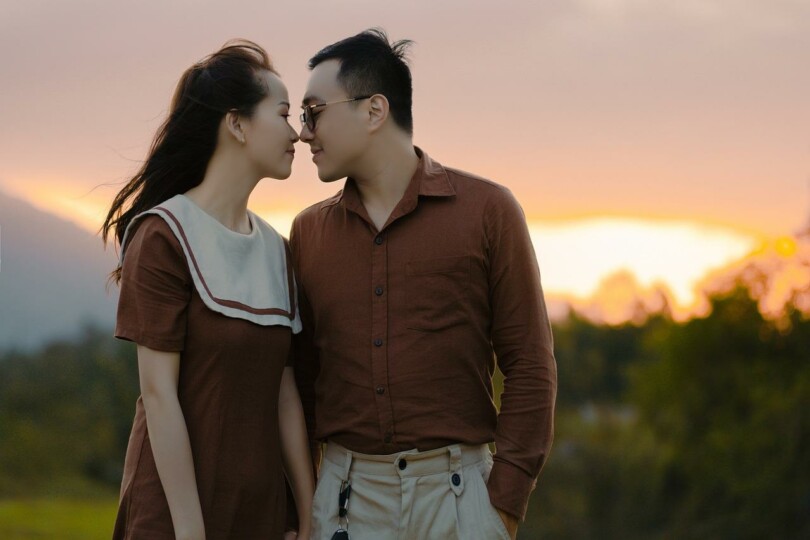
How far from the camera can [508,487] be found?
3135mm

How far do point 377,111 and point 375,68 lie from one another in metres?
0.14

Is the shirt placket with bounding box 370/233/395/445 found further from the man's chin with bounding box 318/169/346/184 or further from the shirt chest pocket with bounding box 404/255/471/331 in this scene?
the man's chin with bounding box 318/169/346/184

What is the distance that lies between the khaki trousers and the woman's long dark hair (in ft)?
3.10

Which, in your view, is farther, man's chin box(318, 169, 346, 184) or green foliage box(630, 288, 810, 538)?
green foliage box(630, 288, 810, 538)

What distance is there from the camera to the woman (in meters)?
2.85

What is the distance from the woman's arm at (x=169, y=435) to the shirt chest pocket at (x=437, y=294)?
726 mm

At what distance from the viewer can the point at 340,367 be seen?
3.26 meters

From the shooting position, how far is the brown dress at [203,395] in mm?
2859

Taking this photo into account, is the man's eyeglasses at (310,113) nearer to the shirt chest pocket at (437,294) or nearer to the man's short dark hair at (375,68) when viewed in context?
the man's short dark hair at (375,68)

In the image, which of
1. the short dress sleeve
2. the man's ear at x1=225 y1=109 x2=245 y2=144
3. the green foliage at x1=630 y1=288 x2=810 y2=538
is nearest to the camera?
the short dress sleeve

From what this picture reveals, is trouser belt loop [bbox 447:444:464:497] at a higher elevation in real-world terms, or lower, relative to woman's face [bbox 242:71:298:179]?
lower

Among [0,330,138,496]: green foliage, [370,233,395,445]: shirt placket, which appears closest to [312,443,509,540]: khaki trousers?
[370,233,395,445]: shirt placket

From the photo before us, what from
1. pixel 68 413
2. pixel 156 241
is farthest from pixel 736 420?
pixel 156 241

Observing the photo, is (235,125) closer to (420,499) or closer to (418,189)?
(418,189)
